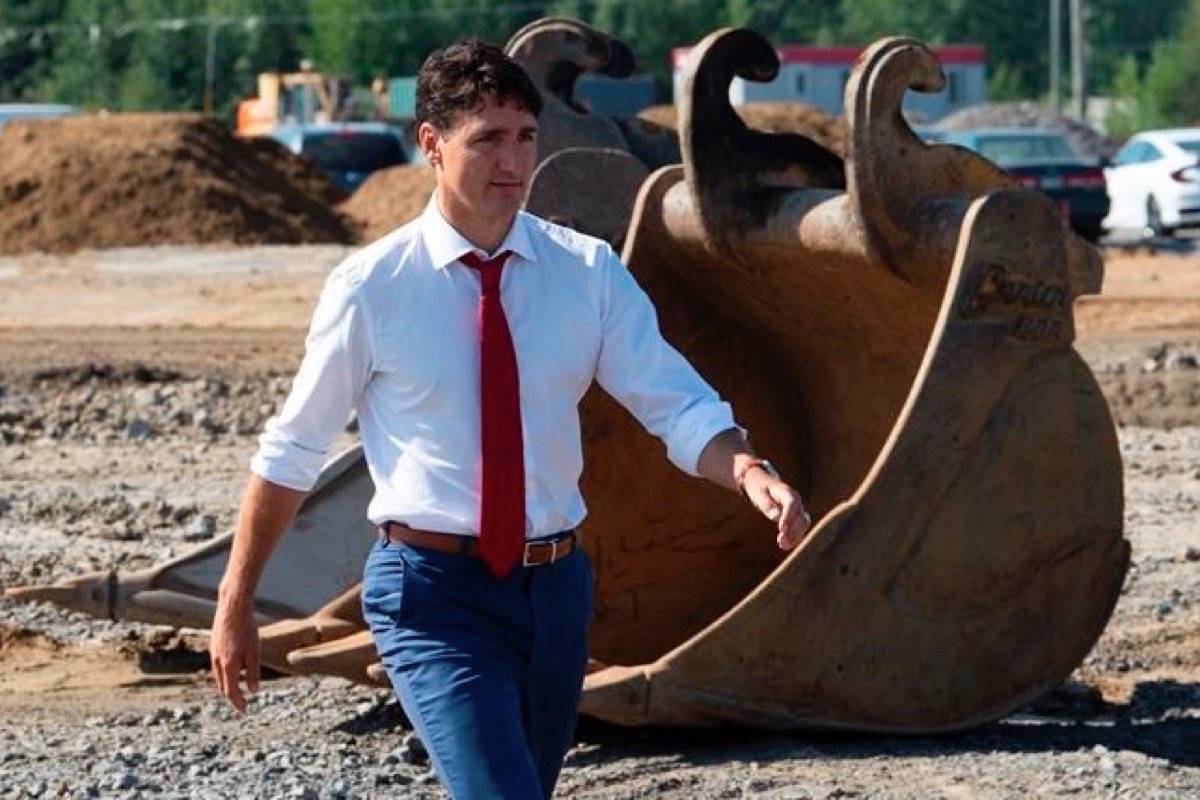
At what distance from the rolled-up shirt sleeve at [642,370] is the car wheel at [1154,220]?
98.3ft

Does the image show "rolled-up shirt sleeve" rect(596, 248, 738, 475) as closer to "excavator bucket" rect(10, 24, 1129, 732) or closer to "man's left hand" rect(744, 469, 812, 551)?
"man's left hand" rect(744, 469, 812, 551)

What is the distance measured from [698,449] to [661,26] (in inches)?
3536

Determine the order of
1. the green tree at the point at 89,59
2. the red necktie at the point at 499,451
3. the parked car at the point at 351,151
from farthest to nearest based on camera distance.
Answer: the green tree at the point at 89,59 → the parked car at the point at 351,151 → the red necktie at the point at 499,451

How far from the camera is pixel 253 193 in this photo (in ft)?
112

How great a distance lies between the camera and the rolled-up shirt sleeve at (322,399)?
210 inches

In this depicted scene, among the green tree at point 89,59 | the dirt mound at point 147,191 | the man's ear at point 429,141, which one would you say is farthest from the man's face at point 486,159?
the green tree at point 89,59

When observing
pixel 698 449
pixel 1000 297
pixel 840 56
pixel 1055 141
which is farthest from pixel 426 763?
pixel 840 56

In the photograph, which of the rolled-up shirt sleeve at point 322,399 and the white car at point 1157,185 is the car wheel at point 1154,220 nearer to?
the white car at point 1157,185

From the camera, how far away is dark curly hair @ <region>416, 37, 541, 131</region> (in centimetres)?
529

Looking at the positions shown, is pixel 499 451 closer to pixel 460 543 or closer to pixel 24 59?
pixel 460 543

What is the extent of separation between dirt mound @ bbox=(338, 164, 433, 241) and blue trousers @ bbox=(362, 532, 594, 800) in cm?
2836

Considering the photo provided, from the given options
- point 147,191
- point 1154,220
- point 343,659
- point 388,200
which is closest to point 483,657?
point 343,659

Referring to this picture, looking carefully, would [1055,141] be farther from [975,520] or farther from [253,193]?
[975,520]

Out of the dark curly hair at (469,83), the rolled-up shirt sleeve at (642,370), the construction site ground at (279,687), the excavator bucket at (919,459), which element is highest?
the dark curly hair at (469,83)
